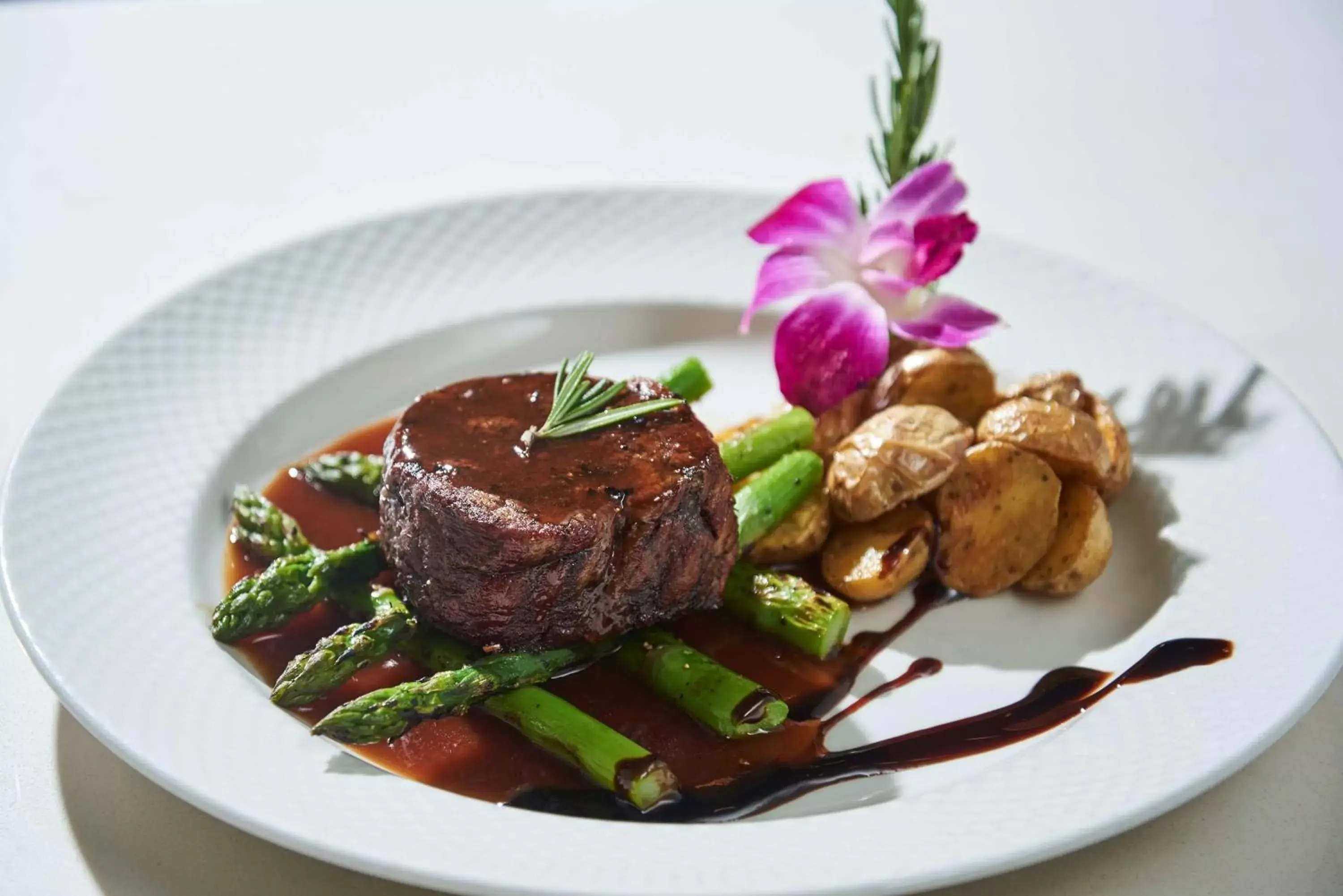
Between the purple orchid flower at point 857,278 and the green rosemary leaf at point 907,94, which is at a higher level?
the green rosemary leaf at point 907,94

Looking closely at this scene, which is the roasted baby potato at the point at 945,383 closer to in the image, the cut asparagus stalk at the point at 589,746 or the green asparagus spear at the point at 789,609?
the green asparagus spear at the point at 789,609

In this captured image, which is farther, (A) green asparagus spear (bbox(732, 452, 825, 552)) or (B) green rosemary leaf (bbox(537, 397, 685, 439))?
(A) green asparagus spear (bbox(732, 452, 825, 552))

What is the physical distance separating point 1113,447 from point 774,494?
1.01 m

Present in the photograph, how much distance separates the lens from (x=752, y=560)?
12.6ft

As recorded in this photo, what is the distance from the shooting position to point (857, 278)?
14.2ft

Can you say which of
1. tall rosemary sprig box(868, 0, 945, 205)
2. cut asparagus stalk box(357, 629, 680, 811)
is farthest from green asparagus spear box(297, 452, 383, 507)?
tall rosemary sprig box(868, 0, 945, 205)

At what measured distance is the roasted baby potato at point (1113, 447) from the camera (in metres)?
3.92

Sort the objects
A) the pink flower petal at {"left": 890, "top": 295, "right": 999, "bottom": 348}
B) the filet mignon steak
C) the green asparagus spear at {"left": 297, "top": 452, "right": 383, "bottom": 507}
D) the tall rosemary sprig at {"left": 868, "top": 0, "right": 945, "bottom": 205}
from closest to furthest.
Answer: the filet mignon steak → the green asparagus spear at {"left": 297, "top": 452, "right": 383, "bottom": 507} → the pink flower petal at {"left": 890, "top": 295, "right": 999, "bottom": 348} → the tall rosemary sprig at {"left": 868, "top": 0, "right": 945, "bottom": 205}

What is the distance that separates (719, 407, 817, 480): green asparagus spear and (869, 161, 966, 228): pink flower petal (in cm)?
75

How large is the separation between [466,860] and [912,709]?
1.33 metres

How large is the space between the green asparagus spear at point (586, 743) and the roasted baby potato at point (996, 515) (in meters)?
1.12

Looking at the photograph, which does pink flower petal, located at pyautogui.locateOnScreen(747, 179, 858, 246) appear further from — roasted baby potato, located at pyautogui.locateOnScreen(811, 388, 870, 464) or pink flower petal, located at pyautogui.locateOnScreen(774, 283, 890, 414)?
roasted baby potato, located at pyautogui.locateOnScreen(811, 388, 870, 464)

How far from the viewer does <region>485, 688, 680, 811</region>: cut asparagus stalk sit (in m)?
3.02

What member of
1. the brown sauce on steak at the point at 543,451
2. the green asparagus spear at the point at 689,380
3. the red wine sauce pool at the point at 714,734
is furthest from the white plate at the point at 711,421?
the brown sauce on steak at the point at 543,451
